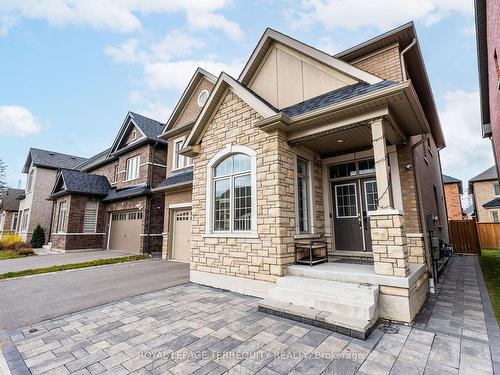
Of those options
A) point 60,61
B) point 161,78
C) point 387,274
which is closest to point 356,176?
point 387,274

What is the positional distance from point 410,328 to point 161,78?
18493 millimetres

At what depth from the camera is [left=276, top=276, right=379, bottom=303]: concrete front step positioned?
3.72m

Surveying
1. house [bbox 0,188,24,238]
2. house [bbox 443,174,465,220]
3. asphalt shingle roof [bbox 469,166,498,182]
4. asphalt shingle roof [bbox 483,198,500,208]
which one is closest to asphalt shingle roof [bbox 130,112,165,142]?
house [bbox 0,188,24,238]

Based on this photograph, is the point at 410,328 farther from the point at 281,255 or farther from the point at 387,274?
the point at 281,255

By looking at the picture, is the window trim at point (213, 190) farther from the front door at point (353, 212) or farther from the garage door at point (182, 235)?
the garage door at point (182, 235)

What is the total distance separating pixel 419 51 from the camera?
6.17 m

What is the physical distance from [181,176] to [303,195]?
6.64 metres

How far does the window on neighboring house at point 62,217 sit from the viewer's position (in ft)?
48.5

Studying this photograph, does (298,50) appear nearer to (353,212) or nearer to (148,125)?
(353,212)

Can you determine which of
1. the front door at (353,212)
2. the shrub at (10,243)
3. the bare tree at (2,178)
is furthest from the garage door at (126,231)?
the bare tree at (2,178)

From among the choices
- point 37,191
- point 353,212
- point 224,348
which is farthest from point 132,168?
point 224,348

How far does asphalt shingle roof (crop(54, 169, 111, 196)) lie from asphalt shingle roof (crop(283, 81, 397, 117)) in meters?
14.3

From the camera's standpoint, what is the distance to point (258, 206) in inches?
209

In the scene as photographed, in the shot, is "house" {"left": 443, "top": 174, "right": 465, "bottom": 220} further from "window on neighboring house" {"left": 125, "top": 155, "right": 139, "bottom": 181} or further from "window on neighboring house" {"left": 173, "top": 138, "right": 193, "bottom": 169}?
"window on neighboring house" {"left": 125, "top": 155, "right": 139, "bottom": 181}
